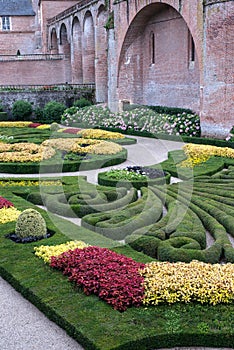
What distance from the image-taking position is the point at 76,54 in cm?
4378

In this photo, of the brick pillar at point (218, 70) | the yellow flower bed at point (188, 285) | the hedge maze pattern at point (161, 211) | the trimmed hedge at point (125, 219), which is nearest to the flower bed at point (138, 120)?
the brick pillar at point (218, 70)

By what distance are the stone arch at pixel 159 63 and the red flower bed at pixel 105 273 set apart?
1898 centimetres

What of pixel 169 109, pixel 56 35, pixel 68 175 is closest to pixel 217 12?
pixel 169 109

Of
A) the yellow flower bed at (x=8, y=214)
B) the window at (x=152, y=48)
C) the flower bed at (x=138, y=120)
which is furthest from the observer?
the window at (x=152, y=48)

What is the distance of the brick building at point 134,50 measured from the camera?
21.8 metres

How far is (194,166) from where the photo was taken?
15.9 m

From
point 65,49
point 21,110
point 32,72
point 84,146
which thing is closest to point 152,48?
point 21,110

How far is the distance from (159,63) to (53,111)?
7.63m

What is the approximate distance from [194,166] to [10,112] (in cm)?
2182

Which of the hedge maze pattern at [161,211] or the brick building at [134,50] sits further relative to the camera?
the brick building at [134,50]

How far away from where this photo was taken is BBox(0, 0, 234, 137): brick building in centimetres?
2180

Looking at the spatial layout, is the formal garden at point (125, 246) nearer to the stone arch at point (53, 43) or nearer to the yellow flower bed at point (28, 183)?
the yellow flower bed at point (28, 183)

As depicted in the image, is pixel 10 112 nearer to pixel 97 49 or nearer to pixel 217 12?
pixel 97 49

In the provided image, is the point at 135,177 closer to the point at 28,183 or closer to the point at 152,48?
the point at 28,183
